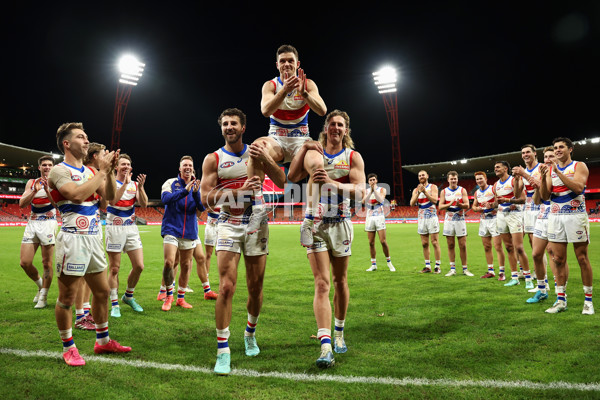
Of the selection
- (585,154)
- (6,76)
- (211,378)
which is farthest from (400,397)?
(6,76)

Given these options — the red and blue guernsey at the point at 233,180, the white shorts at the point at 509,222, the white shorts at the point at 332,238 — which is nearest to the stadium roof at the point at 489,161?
the white shorts at the point at 509,222

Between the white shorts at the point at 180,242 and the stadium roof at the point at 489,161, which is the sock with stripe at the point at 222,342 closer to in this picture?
the white shorts at the point at 180,242

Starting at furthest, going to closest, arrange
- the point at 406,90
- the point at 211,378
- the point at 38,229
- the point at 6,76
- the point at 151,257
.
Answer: the point at 406,90 → the point at 6,76 → the point at 151,257 → the point at 38,229 → the point at 211,378

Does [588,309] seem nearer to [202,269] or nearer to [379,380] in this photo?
[379,380]

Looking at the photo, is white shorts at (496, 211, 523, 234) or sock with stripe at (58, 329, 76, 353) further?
white shorts at (496, 211, 523, 234)

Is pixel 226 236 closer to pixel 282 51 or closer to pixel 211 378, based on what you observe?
pixel 211 378

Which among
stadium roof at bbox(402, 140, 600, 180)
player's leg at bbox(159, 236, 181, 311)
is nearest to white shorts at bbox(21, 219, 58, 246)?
player's leg at bbox(159, 236, 181, 311)

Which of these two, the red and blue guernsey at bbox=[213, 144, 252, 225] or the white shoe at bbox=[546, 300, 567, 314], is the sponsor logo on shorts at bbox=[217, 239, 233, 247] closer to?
the red and blue guernsey at bbox=[213, 144, 252, 225]

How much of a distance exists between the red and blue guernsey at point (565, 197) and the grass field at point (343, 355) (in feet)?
5.61

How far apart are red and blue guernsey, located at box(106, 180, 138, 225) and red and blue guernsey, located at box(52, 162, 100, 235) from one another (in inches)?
93.7

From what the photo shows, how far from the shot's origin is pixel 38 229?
7.07 metres

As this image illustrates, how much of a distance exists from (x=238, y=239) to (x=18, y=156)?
63956mm

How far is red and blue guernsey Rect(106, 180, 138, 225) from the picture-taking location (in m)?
6.63

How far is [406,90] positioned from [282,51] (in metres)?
72.9
